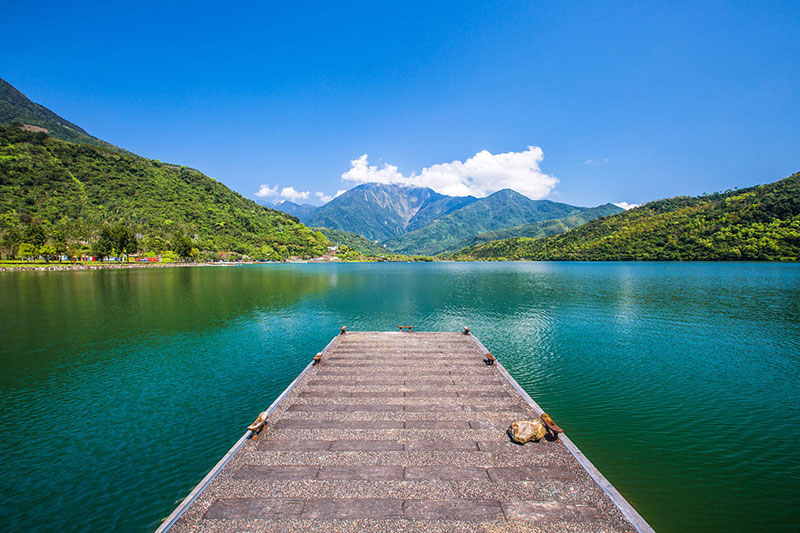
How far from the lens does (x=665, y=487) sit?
8.29 m

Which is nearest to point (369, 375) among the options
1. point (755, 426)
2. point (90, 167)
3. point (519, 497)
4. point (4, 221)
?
point (519, 497)

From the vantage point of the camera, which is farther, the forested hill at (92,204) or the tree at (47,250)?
the forested hill at (92,204)

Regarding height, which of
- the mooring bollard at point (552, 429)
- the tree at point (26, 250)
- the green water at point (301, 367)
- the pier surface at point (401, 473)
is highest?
the tree at point (26, 250)

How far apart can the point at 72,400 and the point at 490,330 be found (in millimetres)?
24589

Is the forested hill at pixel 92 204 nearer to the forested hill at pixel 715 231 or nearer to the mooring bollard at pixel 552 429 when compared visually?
the mooring bollard at pixel 552 429

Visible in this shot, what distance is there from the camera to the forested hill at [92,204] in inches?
4491

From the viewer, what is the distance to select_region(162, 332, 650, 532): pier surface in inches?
220

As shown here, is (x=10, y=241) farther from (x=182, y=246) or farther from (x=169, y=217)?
(x=169, y=217)

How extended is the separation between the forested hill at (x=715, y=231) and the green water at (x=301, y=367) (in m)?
126

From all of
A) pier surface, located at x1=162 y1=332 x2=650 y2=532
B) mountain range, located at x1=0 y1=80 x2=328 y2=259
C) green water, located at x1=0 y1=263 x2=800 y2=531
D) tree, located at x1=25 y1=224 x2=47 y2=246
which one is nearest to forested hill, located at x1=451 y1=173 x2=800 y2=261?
green water, located at x1=0 y1=263 x2=800 y2=531

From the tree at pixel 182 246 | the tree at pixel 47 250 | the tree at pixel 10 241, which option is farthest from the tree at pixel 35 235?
the tree at pixel 182 246

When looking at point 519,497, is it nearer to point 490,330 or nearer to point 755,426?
point 755,426

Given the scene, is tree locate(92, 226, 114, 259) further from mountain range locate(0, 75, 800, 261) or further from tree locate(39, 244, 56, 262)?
tree locate(39, 244, 56, 262)

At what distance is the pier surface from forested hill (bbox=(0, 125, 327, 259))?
142 meters
